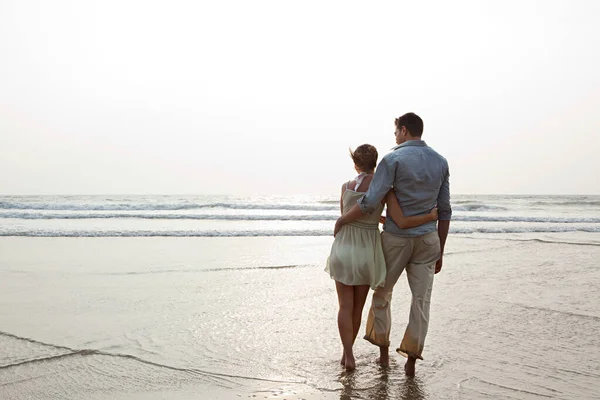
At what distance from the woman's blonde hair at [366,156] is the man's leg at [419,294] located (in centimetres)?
62

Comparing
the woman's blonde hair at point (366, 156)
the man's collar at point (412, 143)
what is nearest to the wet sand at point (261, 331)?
the woman's blonde hair at point (366, 156)

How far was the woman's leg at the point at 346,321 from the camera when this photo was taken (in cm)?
386

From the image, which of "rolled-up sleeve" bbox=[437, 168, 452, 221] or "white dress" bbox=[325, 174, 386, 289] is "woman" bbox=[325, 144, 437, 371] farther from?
"rolled-up sleeve" bbox=[437, 168, 452, 221]

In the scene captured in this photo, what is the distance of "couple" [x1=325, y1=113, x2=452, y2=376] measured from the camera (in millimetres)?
3791

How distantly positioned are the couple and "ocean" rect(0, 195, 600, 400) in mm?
301

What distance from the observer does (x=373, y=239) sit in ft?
13.0

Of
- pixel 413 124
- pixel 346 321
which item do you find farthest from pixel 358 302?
pixel 413 124

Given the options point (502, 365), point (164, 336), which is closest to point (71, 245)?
point (164, 336)

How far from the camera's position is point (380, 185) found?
3727mm

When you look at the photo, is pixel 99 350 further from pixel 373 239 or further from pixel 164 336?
pixel 373 239

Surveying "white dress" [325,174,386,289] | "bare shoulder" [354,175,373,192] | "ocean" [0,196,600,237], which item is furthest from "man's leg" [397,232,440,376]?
"ocean" [0,196,600,237]

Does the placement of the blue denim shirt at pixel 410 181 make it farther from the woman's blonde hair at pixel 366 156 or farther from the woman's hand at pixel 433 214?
the woman's blonde hair at pixel 366 156

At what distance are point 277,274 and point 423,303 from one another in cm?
389

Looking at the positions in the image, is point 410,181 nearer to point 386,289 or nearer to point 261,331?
point 386,289
